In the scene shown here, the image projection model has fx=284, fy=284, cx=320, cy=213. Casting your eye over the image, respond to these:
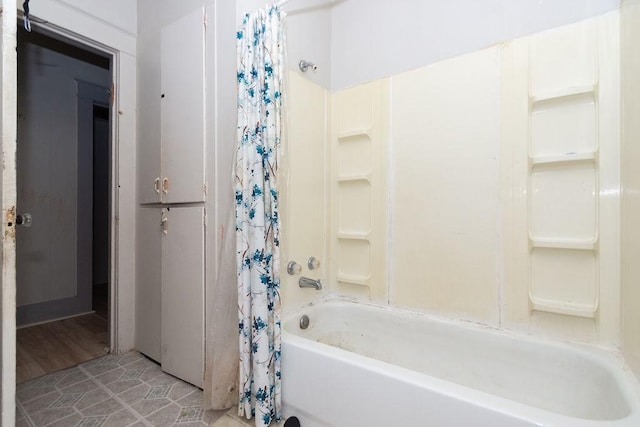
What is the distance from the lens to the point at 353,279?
1880mm

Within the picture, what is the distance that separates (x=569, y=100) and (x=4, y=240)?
2.33m

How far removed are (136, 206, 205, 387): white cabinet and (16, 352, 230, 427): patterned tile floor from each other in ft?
0.32

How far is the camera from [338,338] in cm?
177

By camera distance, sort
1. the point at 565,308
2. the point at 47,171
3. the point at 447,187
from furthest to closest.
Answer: the point at 47,171 → the point at 447,187 → the point at 565,308

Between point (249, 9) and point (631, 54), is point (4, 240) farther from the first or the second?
point (631, 54)

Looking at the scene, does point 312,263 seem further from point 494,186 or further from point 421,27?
point 421,27

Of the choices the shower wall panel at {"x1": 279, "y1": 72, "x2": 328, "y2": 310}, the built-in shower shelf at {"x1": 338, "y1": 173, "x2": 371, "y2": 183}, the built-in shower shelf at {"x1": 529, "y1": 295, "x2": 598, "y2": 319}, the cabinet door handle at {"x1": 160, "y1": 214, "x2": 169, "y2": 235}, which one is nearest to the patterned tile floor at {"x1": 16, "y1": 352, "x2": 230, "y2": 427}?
the shower wall panel at {"x1": 279, "y1": 72, "x2": 328, "y2": 310}

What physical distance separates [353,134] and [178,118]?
109cm

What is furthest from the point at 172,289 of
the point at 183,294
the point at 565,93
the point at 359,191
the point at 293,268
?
the point at 565,93

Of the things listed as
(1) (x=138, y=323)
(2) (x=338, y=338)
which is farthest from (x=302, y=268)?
(1) (x=138, y=323)

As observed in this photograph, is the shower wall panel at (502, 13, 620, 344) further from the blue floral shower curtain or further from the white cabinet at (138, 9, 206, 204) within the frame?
the white cabinet at (138, 9, 206, 204)

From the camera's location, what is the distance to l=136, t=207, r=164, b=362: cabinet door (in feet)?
6.07

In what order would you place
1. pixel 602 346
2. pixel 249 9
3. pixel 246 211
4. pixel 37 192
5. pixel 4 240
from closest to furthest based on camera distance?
pixel 4 240, pixel 602 346, pixel 246 211, pixel 249 9, pixel 37 192

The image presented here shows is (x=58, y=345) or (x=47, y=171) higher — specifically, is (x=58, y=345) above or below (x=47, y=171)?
below
